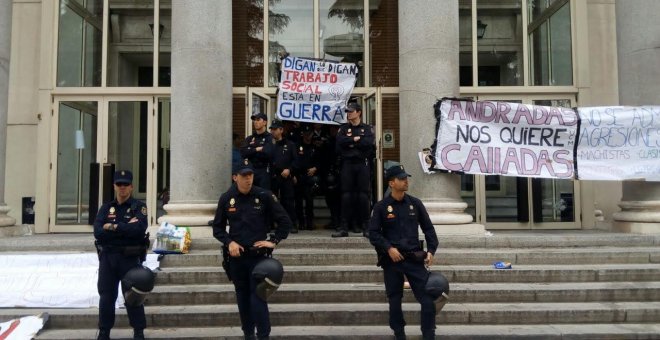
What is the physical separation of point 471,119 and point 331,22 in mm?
4257

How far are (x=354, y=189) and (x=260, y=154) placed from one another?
157 cm

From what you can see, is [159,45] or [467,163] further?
[159,45]

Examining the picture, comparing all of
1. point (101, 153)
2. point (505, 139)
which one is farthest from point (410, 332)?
point (101, 153)

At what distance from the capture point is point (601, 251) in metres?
8.09

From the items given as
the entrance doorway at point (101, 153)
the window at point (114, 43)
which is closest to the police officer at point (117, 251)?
the entrance doorway at point (101, 153)

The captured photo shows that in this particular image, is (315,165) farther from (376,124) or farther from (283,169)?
(376,124)

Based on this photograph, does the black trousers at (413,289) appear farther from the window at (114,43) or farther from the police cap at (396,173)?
the window at (114,43)

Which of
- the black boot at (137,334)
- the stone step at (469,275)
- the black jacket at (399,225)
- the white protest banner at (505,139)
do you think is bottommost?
the black boot at (137,334)

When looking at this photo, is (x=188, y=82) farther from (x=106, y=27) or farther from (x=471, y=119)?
(x=471, y=119)

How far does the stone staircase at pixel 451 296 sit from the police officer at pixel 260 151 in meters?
1.11

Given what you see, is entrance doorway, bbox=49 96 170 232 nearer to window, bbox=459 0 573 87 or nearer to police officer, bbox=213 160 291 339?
police officer, bbox=213 160 291 339

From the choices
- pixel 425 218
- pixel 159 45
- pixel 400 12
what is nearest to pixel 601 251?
pixel 425 218

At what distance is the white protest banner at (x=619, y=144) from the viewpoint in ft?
30.3

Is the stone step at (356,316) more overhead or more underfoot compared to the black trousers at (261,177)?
more underfoot
